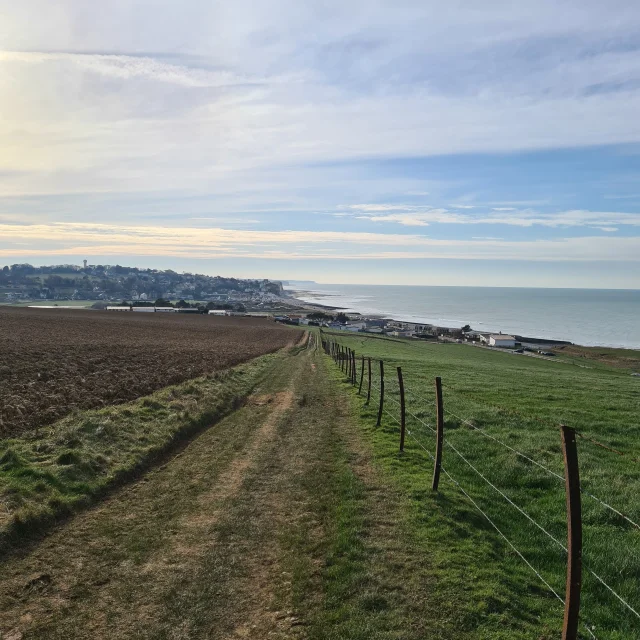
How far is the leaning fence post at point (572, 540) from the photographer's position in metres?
4.97

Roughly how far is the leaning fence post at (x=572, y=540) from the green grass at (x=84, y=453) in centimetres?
738

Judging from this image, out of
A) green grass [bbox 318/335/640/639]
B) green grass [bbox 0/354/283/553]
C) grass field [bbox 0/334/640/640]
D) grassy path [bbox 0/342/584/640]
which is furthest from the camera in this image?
green grass [bbox 0/354/283/553]

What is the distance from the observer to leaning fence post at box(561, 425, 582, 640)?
16.3 feet

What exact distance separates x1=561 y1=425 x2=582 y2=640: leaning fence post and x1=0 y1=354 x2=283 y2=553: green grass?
7378 mm

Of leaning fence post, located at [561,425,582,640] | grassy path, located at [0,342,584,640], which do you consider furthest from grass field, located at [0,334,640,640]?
leaning fence post, located at [561,425,582,640]

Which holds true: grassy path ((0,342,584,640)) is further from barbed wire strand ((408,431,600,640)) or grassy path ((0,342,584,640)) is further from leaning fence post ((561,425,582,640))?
leaning fence post ((561,425,582,640))

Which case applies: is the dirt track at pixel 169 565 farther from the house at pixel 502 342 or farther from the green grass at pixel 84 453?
the house at pixel 502 342

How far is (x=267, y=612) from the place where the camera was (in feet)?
19.0

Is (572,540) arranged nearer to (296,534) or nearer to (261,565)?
(261,565)

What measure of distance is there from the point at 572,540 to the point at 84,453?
9.73 m

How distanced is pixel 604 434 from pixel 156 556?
13.0 metres

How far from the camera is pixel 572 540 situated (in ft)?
16.9

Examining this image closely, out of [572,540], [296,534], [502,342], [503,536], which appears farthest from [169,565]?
[502,342]

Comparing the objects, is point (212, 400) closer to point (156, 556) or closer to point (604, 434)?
point (156, 556)
